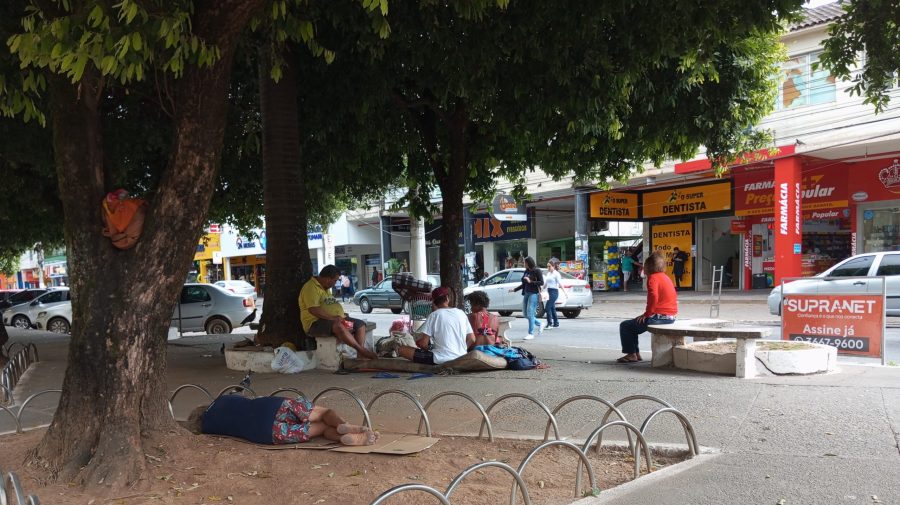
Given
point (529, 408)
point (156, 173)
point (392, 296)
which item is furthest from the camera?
point (392, 296)

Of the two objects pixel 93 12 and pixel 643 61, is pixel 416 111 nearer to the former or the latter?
pixel 643 61

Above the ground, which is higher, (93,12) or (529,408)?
(93,12)

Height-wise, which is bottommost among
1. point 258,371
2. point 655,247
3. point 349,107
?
point 258,371

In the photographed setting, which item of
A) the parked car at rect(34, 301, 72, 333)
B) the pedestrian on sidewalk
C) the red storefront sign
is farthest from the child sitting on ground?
the parked car at rect(34, 301, 72, 333)

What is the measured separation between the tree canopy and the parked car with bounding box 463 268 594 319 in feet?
35.3

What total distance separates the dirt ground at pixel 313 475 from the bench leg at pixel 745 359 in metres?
3.02

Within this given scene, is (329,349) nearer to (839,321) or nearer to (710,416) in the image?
(710,416)

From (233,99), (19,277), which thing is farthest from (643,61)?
(19,277)

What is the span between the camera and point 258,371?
9.73 metres

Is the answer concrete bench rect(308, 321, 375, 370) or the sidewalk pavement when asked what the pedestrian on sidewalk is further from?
concrete bench rect(308, 321, 375, 370)

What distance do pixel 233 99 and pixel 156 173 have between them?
10.1 feet

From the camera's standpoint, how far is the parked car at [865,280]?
14.1 meters

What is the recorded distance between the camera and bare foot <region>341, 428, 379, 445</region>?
16.8 feet

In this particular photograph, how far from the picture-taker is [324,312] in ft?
30.7
